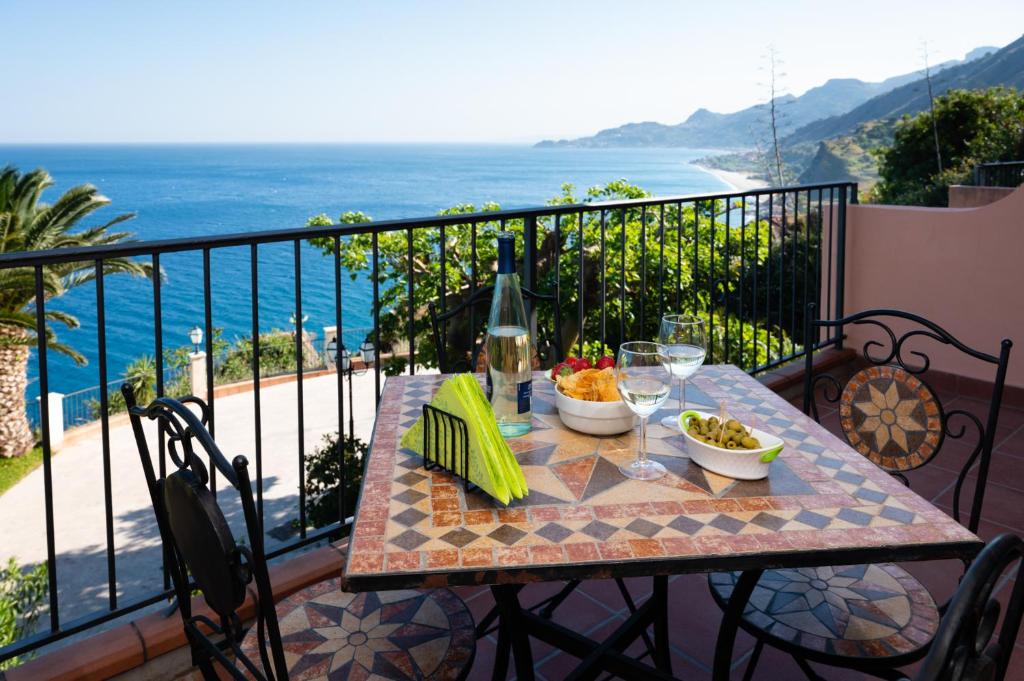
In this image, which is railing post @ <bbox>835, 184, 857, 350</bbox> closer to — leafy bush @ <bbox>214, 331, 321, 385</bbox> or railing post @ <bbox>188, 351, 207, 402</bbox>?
railing post @ <bbox>188, 351, 207, 402</bbox>

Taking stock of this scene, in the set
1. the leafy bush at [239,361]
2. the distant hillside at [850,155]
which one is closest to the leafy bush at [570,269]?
the leafy bush at [239,361]

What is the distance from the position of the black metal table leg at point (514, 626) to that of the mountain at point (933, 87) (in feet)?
94.0

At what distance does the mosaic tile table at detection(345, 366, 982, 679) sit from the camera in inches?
42.4

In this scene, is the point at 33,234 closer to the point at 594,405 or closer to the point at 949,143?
the point at 594,405

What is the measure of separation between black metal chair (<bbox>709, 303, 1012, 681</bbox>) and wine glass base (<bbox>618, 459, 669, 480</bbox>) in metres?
0.40

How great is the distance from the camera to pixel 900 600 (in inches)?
60.9

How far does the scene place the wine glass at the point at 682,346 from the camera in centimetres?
149

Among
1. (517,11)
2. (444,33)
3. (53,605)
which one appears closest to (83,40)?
(444,33)

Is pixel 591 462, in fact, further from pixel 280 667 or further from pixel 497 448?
pixel 280 667

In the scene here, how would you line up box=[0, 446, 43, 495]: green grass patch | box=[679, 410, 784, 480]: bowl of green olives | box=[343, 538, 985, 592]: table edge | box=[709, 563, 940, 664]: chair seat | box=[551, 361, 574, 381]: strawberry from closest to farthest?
box=[343, 538, 985, 592]: table edge < box=[679, 410, 784, 480]: bowl of green olives < box=[709, 563, 940, 664]: chair seat < box=[551, 361, 574, 381]: strawberry < box=[0, 446, 43, 495]: green grass patch

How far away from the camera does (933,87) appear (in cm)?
3119

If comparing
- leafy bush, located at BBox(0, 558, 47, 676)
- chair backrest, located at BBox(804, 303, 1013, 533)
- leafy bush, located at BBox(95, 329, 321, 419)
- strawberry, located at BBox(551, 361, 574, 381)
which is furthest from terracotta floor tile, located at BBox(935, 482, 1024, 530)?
leafy bush, located at BBox(95, 329, 321, 419)

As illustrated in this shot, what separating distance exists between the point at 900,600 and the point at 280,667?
120 cm

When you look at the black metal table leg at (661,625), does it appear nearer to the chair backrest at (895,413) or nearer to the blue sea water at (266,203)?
the chair backrest at (895,413)
